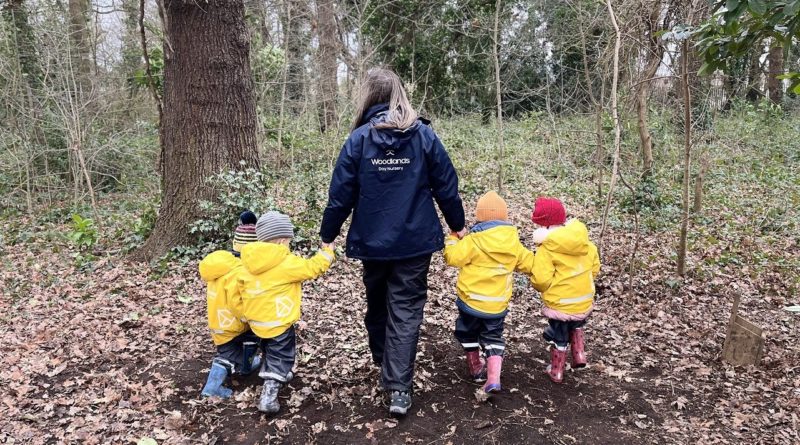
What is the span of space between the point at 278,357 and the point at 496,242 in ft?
5.49

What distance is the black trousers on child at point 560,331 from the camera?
391cm

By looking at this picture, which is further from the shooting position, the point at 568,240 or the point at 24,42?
the point at 24,42

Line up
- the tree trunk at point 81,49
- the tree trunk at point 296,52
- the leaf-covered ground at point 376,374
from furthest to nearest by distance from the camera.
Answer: the tree trunk at point 296,52
the tree trunk at point 81,49
the leaf-covered ground at point 376,374

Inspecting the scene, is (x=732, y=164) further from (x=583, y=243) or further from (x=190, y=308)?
(x=190, y=308)

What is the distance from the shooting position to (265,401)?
11.5 ft

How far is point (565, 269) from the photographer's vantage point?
3.82 m

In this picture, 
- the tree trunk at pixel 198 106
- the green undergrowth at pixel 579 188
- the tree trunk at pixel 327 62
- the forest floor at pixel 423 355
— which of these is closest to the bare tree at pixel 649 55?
the green undergrowth at pixel 579 188

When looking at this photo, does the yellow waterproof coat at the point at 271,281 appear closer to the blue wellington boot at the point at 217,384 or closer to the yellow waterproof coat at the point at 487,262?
the blue wellington boot at the point at 217,384

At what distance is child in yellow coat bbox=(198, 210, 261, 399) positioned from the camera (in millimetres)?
3645

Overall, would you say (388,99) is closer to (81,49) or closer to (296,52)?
(81,49)

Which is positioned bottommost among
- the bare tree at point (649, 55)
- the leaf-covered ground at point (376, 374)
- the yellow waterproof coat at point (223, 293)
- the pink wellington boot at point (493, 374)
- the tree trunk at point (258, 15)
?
the leaf-covered ground at point (376, 374)

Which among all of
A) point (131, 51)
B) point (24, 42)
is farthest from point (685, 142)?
point (131, 51)

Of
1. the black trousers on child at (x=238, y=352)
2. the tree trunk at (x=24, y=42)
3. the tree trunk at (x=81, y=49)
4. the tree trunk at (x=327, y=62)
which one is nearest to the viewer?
the black trousers on child at (x=238, y=352)

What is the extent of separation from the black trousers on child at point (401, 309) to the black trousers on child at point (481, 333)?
39 cm
